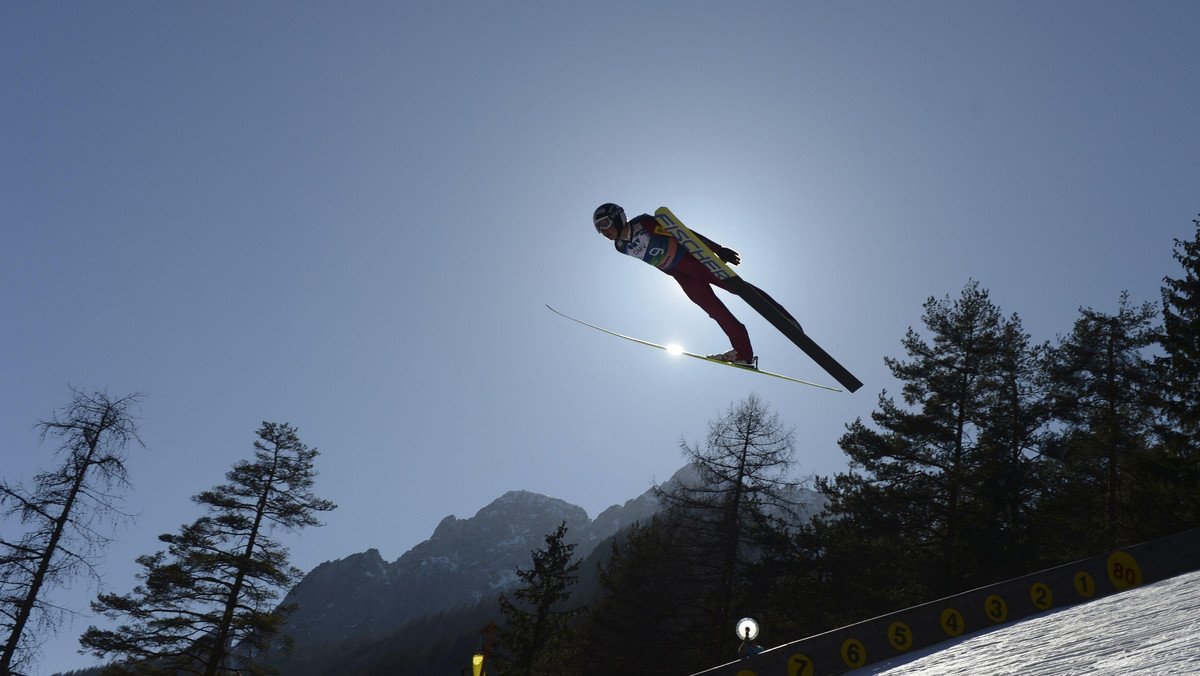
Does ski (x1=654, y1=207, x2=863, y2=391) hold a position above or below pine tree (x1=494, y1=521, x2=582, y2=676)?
above

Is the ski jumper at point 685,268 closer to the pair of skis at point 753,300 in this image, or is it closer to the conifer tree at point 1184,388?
the pair of skis at point 753,300

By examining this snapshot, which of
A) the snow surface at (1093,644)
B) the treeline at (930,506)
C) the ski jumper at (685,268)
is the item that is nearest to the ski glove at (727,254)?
the ski jumper at (685,268)

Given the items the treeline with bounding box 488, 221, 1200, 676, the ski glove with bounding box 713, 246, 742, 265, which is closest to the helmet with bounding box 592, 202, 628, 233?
the ski glove with bounding box 713, 246, 742, 265

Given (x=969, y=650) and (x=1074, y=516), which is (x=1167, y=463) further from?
(x=969, y=650)

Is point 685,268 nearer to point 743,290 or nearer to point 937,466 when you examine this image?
point 743,290

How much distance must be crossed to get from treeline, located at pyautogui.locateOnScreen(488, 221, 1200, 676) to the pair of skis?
463 inches

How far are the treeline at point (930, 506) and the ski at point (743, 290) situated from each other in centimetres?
1189

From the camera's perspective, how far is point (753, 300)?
7.50 metres

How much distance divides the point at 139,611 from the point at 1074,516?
25.4 metres

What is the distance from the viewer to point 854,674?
7367 mm

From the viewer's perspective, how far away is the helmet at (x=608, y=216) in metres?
7.47

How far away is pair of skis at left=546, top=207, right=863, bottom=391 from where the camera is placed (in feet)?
24.3

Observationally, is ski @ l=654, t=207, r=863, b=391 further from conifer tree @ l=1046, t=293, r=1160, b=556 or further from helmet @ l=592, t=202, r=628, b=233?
conifer tree @ l=1046, t=293, r=1160, b=556

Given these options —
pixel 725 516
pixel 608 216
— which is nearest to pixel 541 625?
pixel 725 516
